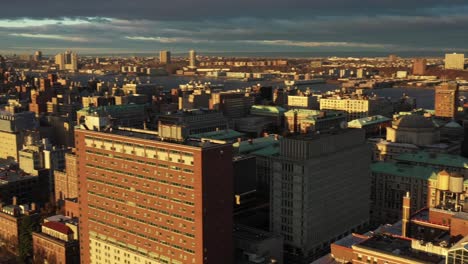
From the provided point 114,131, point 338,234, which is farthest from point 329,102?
point 114,131

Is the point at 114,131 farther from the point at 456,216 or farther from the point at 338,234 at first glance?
the point at 456,216

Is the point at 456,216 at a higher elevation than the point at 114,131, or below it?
below

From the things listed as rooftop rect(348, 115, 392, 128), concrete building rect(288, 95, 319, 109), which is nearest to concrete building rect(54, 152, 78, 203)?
rooftop rect(348, 115, 392, 128)

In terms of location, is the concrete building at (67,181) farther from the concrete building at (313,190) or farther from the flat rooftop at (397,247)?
the flat rooftop at (397,247)

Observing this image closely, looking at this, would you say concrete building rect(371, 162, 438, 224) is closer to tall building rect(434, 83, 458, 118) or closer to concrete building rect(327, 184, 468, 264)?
concrete building rect(327, 184, 468, 264)

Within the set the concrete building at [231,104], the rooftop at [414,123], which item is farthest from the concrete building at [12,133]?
the rooftop at [414,123]

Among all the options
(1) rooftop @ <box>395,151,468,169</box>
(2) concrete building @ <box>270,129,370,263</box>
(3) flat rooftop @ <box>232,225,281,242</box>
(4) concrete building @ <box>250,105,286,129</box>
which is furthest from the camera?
(4) concrete building @ <box>250,105,286,129</box>

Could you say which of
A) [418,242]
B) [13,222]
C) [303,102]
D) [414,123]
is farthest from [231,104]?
[418,242]
